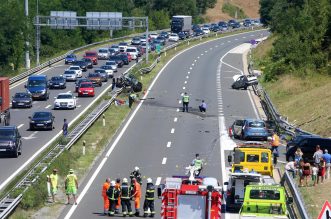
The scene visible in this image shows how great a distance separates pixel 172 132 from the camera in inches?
2235

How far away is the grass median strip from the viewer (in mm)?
33312

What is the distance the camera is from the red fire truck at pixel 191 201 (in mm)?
28734

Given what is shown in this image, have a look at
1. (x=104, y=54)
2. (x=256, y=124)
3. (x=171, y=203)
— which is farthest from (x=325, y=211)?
(x=104, y=54)

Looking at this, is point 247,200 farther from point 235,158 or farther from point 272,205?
point 235,158

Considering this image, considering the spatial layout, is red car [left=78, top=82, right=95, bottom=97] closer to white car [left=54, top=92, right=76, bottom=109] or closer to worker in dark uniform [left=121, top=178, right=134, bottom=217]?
white car [left=54, top=92, right=76, bottom=109]

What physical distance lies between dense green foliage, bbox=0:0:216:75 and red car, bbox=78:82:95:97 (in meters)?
22.2

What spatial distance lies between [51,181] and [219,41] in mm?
105478

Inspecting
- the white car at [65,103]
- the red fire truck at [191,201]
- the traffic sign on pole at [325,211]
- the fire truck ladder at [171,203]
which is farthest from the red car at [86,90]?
the traffic sign on pole at [325,211]

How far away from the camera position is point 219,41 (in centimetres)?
13938

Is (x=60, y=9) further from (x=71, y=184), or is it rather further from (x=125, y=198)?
(x=125, y=198)

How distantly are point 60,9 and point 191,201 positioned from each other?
123599 millimetres

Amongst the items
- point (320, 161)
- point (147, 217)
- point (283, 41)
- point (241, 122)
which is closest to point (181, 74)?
point (283, 41)

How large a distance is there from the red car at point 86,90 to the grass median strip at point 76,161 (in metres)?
3.09

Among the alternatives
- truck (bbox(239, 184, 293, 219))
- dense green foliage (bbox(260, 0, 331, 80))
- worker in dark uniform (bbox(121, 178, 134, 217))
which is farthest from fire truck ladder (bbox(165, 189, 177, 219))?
dense green foliage (bbox(260, 0, 331, 80))
